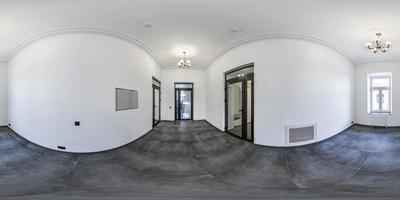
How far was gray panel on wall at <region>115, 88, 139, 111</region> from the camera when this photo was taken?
391 centimetres

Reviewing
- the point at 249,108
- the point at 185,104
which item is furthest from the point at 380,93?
the point at 185,104

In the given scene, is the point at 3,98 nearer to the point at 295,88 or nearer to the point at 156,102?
the point at 156,102

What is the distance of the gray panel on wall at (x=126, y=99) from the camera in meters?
3.91

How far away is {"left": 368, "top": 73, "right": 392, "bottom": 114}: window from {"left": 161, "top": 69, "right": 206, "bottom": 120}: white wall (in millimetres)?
5560

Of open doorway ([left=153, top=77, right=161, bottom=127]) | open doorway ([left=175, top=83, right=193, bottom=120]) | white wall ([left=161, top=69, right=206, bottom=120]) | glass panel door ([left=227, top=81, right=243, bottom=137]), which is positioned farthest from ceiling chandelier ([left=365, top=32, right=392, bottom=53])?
open doorway ([left=153, top=77, right=161, bottom=127])

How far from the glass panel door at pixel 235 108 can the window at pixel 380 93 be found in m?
4.47

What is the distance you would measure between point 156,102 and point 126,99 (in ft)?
5.46

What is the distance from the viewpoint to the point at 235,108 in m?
5.09

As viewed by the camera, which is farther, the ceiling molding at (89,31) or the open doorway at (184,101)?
the open doorway at (184,101)

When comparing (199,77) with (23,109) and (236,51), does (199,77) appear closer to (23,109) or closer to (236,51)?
(236,51)

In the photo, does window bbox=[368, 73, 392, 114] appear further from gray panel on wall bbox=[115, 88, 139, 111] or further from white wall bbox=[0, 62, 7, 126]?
white wall bbox=[0, 62, 7, 126]

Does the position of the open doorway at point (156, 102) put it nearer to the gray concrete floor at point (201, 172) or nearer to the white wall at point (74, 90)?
the white wall at point (74, 90)

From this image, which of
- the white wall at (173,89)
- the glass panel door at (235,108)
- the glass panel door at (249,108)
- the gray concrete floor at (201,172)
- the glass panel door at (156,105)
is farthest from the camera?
the white wall at (173,89)

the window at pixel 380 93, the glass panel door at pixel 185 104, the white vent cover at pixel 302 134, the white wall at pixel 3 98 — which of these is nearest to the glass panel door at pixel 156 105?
the glass panel door at pixel 185 104
